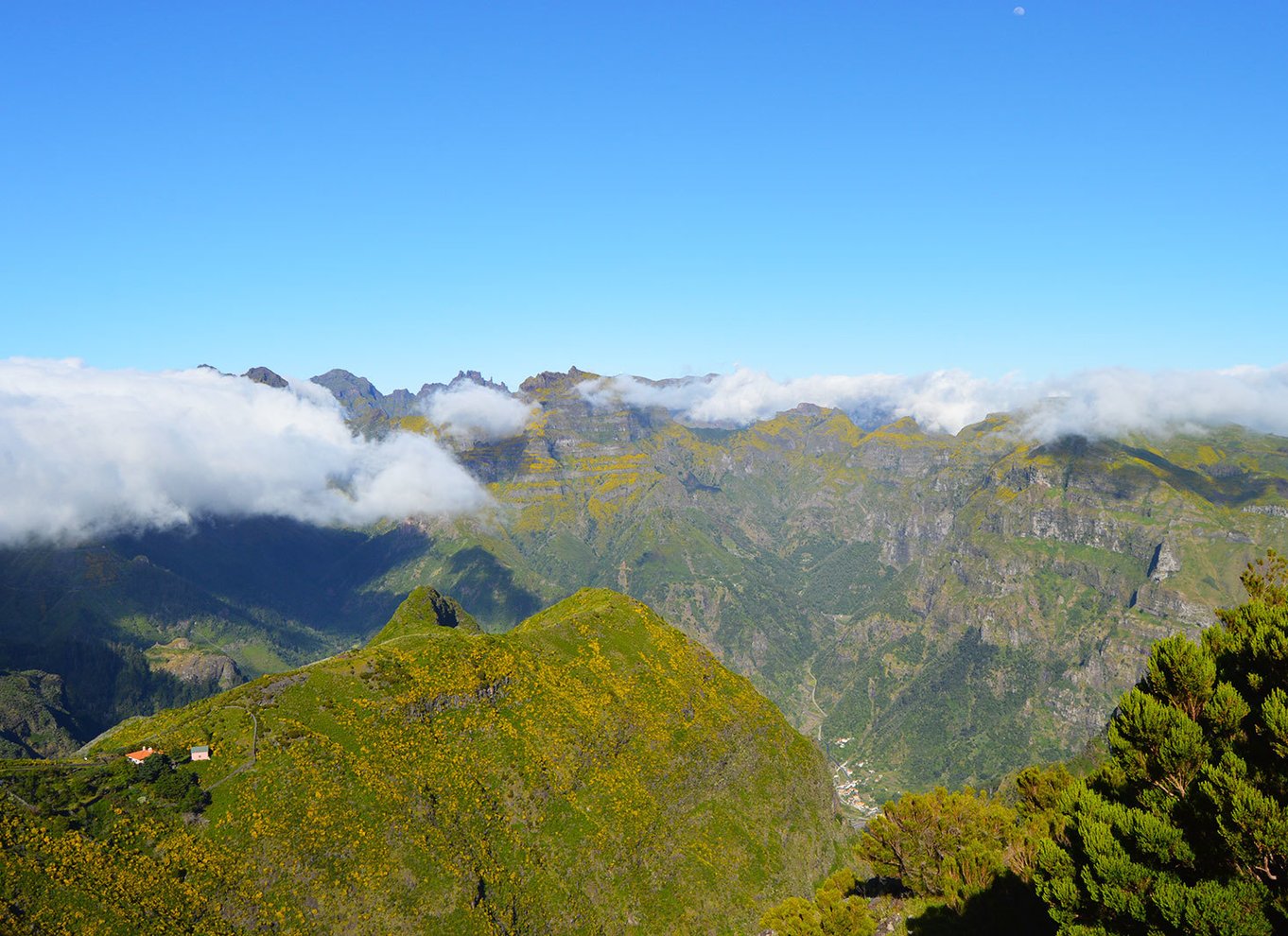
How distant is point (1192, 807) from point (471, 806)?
4349 inches

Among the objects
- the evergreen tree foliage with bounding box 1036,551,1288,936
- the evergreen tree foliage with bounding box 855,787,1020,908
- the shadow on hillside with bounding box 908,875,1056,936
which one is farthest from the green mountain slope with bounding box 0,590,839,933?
the evergreen tree foliage with bounding box 1036,551,1288,936

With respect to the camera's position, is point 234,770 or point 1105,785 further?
point 234,770

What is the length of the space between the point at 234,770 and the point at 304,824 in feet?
49.3

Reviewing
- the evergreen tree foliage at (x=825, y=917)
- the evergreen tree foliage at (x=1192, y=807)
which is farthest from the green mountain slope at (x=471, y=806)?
the evergreen tree foliage at (x=1192, y=807)

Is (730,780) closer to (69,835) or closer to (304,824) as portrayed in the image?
(304,824)

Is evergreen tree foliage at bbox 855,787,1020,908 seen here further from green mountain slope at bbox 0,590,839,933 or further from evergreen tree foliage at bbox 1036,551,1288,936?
green mountain slope at bbox 0,590,839,933

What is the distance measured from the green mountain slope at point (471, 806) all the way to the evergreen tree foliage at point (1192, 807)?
95306 millimetres

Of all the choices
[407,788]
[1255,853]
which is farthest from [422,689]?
[1255,853]

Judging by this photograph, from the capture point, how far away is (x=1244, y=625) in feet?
126

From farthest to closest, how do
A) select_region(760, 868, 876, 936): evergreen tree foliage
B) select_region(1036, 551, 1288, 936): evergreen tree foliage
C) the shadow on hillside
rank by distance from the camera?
select_region(760, 868, 876, 936): evergreen tree foliage, the shadow on hillside, select_region(1036, 551, 1288, 936): evergreen tree foliage

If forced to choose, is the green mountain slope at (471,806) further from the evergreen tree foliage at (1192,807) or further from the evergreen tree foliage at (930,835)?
the evergreen tree foliage at (1192,807)

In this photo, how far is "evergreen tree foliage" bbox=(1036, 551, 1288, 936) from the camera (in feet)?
98.5

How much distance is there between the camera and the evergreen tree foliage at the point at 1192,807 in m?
30.0

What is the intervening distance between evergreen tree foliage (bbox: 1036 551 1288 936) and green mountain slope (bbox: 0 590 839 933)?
9531cm
